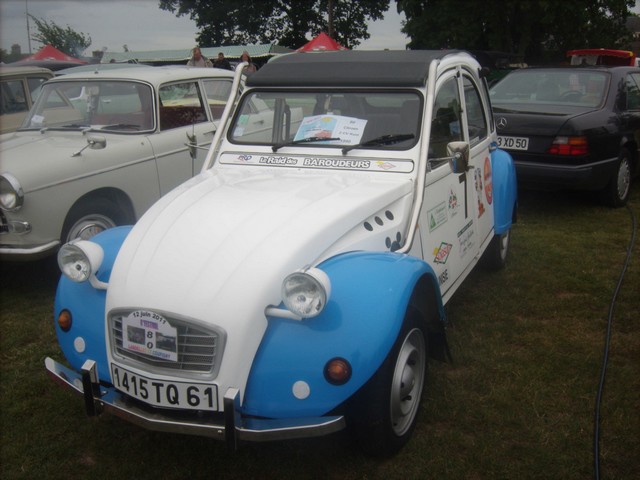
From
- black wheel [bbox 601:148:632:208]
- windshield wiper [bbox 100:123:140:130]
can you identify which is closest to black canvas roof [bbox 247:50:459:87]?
windshield wiper [bbox 100:123:140:130]

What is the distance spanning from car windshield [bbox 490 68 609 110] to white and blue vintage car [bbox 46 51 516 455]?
3996mm

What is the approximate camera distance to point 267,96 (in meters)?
4.14

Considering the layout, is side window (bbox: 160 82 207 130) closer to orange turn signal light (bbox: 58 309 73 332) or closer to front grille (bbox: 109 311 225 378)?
orange turn signal light (bbox: 58 309 73 332)

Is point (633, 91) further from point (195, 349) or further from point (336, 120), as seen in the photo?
point (195, 349)

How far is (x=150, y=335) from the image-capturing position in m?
2.67

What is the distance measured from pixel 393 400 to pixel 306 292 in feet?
2.30

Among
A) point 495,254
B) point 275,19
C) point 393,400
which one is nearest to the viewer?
point 393,400

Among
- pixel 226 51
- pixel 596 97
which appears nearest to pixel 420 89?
pixel 596 97

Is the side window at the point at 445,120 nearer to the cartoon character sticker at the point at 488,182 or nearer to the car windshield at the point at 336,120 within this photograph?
the car windshield at the point at 336,120

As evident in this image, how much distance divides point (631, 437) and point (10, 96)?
315 inches

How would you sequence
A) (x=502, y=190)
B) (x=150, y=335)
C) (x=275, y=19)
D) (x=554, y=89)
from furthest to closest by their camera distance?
1. (x=275, y=19)
2. (x=554, y=89)
3. (x=502, y=190)
4. (x=150, y=335)

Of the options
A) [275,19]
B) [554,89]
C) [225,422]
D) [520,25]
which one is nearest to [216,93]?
[554,89]

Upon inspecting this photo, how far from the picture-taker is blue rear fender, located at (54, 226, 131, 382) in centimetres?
286

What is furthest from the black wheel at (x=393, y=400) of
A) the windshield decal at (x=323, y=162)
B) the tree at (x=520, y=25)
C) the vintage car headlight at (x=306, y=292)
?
the tree at (x=520, y=25)
